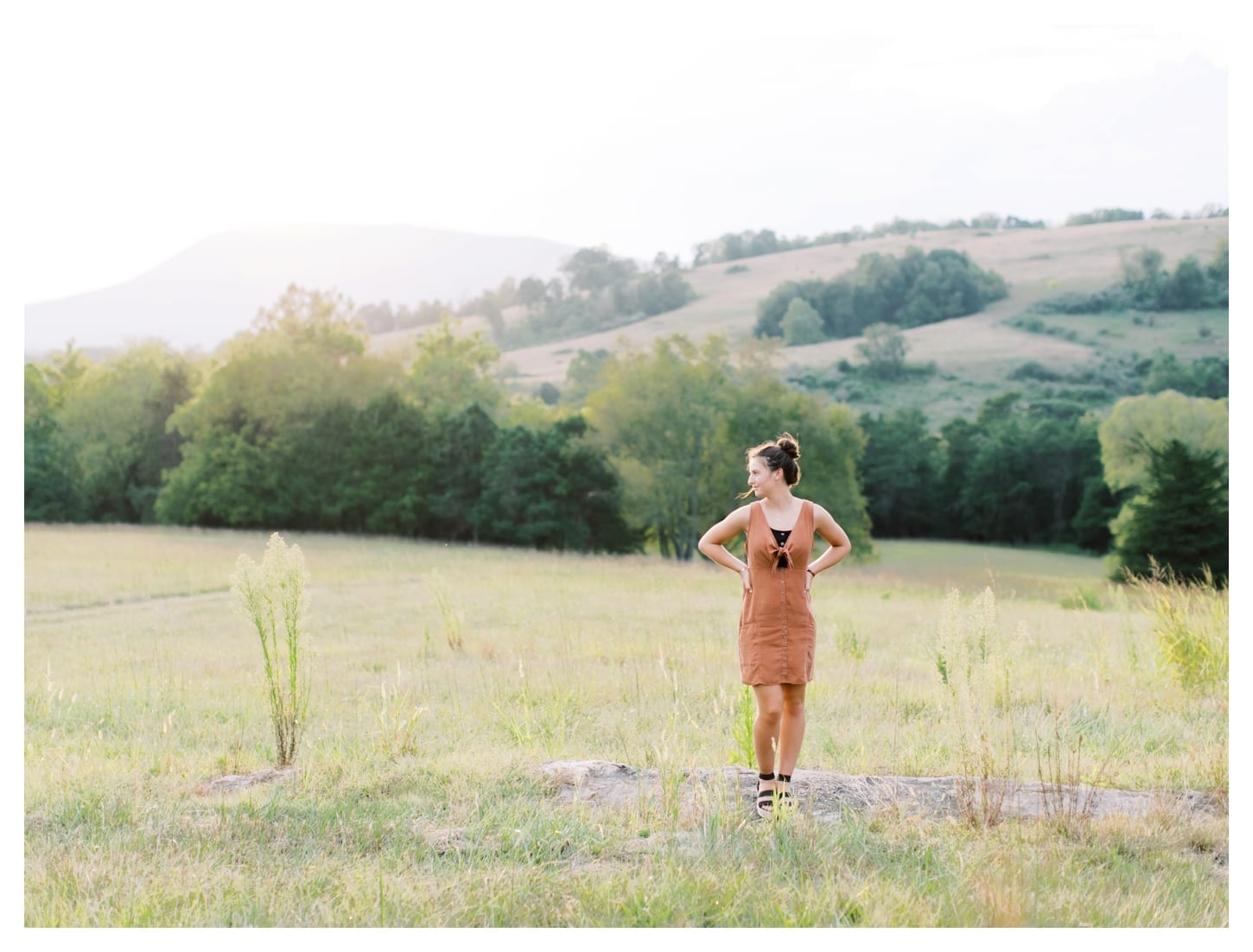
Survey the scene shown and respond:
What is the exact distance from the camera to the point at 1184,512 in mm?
29000

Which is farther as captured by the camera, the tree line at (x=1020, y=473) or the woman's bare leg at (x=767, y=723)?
the tree line at (x=1020, y=473)

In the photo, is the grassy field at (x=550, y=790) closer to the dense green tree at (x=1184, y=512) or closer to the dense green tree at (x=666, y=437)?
the dense green tree at (x=1184, y=512)

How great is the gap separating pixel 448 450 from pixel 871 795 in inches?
1100

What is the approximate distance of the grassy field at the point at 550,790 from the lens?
3670 mm

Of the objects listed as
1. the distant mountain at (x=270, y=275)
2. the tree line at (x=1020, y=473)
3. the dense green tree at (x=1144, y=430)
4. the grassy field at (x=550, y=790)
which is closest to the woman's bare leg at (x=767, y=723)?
the grassy field at (x=550, y=790)

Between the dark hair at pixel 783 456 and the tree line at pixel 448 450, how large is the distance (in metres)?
25.9

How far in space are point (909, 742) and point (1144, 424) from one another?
124 ft

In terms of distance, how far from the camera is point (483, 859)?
3996 millimetres

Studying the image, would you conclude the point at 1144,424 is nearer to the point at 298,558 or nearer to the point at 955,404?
the point at 955,404

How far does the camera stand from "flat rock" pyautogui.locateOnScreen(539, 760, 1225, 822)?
14.6ft

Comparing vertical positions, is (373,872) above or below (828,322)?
below

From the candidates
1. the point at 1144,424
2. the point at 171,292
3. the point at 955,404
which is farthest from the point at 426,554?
the point at 171,292

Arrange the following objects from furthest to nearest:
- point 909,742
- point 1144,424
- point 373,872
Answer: point 1144,424, point 909,742, point 373,872

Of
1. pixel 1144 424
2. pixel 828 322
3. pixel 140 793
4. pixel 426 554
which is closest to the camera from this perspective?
pixel 140 793
